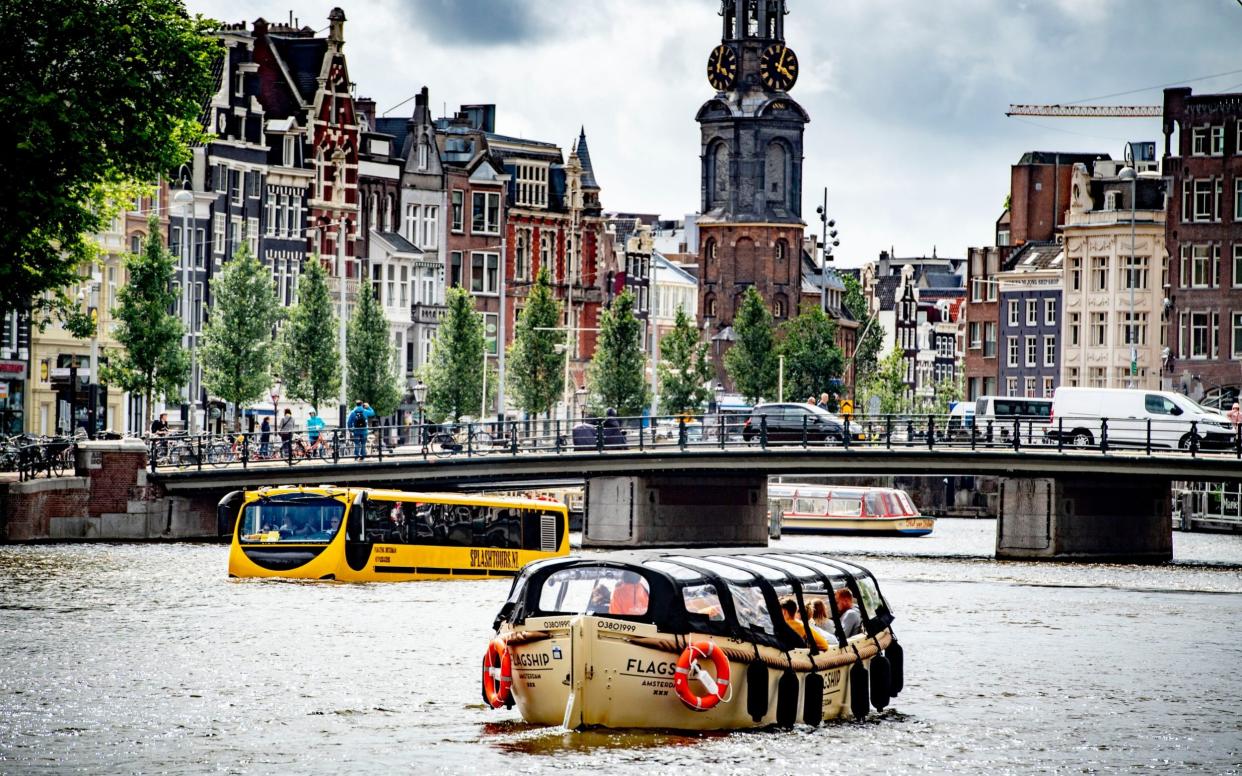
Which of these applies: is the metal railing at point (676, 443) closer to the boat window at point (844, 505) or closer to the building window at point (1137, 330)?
the boat window at point (844, 505)

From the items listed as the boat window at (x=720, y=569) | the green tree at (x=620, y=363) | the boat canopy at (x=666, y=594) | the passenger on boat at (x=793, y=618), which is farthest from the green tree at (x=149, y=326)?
the passenger on boat at (x=793, y=618)

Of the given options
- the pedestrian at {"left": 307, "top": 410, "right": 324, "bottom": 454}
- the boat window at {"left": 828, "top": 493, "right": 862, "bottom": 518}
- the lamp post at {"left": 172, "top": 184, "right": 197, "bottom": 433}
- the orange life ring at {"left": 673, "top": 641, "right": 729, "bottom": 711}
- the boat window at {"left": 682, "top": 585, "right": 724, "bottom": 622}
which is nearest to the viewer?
the orange life ring at {"left": 673, "top": 641, "right": 729, "bottom": 711}

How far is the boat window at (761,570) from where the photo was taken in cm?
3564

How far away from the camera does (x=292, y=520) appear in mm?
62156

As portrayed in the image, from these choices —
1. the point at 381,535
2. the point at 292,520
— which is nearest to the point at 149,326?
the point at 381,535

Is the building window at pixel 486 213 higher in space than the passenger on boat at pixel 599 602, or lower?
higher

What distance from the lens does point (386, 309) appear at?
129m

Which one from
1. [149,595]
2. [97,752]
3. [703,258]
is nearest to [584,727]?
[97,752]

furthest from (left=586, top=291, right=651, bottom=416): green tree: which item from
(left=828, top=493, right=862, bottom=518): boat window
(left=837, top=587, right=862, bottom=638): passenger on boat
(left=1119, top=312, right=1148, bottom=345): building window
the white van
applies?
(left=837, top=587, right=862, bottom=638): passenger on boat

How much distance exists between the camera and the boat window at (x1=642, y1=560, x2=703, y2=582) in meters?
33.8

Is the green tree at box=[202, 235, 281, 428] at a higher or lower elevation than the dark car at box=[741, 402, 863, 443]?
higher

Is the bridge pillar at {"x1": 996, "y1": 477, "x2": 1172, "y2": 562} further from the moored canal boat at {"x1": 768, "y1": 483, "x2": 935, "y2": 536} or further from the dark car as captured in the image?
the moored canal boat at {"x1": 768, "y1": 483, "x2": 935, "y2": 536}

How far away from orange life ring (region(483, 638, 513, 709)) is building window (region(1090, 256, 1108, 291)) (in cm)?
10570

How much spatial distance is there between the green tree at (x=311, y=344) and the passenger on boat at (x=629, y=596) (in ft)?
238
